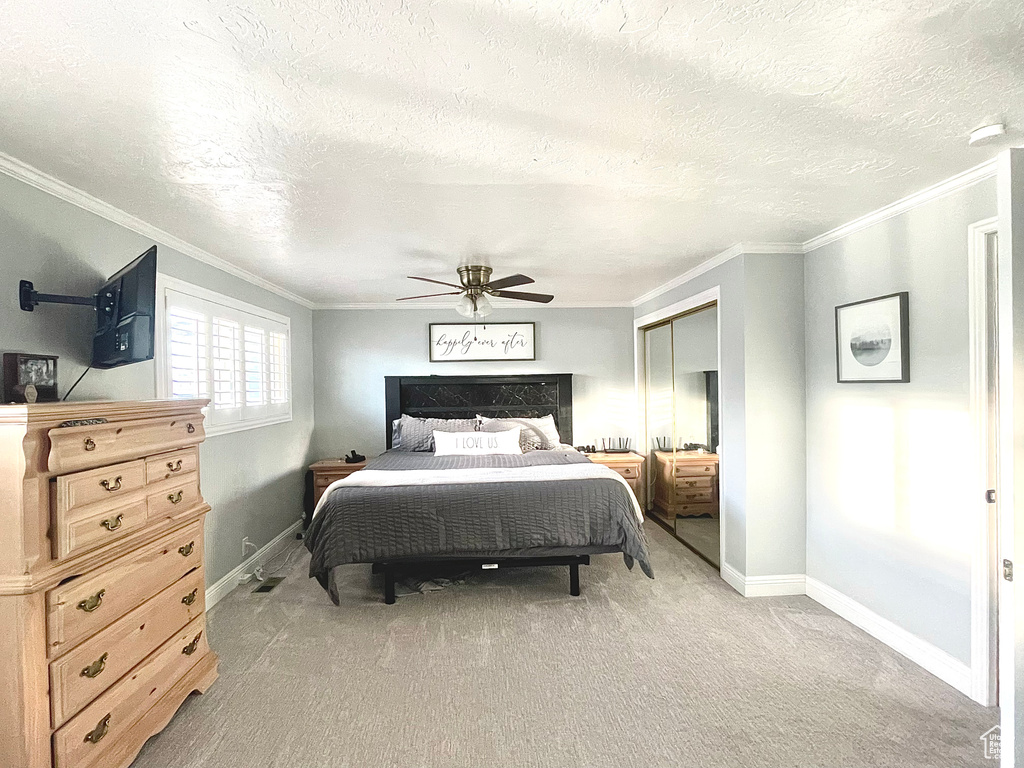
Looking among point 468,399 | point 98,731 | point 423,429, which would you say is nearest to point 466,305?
point 423,429

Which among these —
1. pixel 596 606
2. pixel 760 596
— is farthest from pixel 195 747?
pixel 760 596

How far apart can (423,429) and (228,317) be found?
204 cm

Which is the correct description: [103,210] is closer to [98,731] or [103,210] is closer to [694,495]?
[98,731]

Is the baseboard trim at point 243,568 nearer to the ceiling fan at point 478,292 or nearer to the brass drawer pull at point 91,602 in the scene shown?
the brass drawer pull at point 91,602

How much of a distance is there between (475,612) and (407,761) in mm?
1205

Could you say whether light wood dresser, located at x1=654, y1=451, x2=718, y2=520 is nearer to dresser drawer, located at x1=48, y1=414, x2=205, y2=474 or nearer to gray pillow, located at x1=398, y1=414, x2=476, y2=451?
gray pillow, located at x1=398, y1=414, x2=476, y2=451

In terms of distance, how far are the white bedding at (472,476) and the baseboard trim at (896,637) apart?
122 centimetres

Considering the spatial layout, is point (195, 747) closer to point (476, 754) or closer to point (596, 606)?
point (476, 754)

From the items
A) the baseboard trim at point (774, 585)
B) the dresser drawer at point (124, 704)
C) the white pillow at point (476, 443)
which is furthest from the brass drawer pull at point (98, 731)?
the baseboard trim at point (774, 585)

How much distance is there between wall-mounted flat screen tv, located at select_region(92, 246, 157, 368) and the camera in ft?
6.41

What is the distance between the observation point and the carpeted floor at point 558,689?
1.91m

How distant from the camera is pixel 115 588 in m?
1.78

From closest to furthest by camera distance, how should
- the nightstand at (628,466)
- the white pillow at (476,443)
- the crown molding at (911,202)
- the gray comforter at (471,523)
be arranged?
the crown molding at (911,202) → the gray comforter at (471,523) → the white pillow at (476,443) → the nightstand at (628,466)

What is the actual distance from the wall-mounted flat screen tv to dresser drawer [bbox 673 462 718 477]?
3685 millimetres
